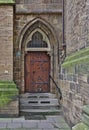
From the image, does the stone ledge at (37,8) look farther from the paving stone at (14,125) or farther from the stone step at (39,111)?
the paving stone at (14,125)

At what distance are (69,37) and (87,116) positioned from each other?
4.77 meters

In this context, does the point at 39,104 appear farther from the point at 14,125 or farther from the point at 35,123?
the point at 14,125

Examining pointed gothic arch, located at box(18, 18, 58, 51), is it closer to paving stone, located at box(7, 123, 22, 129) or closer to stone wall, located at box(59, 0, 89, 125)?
stone wall, located at box(59, 0, 89, 125)

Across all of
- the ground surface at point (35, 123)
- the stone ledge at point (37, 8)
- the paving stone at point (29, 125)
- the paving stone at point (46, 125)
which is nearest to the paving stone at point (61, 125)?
the ground surface at point (35, 123)

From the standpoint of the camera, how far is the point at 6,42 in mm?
11227

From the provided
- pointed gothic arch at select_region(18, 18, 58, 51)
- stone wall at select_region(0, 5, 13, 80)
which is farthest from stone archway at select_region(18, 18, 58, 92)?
stone wall at select_region(0, 5, 13, 80)

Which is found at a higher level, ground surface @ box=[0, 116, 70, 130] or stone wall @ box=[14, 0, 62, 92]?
stone wall @ box=[14, 0, 62, 92]

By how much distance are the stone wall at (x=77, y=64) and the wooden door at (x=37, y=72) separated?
2.86 meters

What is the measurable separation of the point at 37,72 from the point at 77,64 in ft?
18.4

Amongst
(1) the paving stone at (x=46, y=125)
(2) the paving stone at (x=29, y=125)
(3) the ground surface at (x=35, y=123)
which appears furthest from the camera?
(2) the paving stone at (x=29, y=125)

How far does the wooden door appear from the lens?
41.1 feet

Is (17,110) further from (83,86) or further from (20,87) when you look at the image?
(83,86)

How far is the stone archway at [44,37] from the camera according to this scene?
12242mm

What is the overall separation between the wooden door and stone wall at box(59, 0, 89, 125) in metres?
2.86
